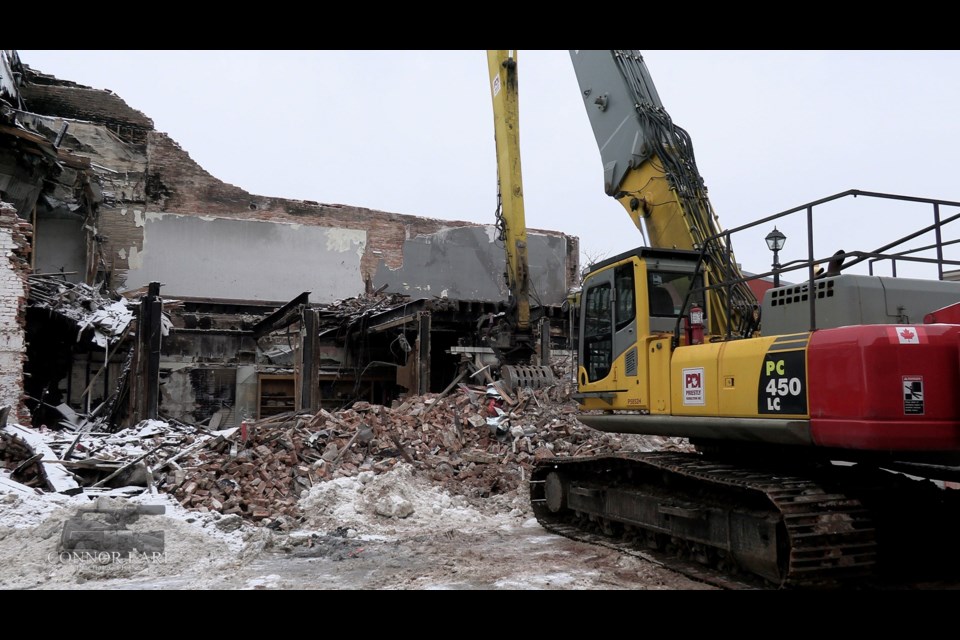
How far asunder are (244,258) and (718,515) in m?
22.2

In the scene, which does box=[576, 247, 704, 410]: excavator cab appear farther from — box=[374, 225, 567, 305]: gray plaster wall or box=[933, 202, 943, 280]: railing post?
box=[374, 225, 567, 305]: gray plaster wall

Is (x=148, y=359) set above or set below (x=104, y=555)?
above

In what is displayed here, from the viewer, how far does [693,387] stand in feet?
20.6

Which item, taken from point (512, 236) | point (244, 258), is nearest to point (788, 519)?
point (512, 236)

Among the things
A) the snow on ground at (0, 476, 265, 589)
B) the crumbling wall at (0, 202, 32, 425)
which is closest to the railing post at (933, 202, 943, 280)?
the snow on ground at (0, 476, 265, 589)

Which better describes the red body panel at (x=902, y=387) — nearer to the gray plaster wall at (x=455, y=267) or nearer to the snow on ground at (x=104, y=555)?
the snow on ground at (x=104, y=555)

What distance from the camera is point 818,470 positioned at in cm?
591

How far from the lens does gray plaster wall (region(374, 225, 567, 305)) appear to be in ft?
93.5

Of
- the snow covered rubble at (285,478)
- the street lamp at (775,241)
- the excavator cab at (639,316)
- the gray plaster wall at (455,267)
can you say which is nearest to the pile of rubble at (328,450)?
the snow covered rubble at (285,478)

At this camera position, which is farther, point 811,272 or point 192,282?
point 192,282

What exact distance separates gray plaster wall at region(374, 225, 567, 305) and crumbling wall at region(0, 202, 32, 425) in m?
16.0

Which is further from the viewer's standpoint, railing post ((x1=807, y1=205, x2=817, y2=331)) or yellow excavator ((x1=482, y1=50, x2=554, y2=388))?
yellow excavator ((x1=482, y1=50, x2=554, y2=388))

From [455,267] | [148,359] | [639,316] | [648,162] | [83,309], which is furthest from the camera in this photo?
[455,267]

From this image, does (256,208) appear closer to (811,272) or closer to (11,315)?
(11,315)
